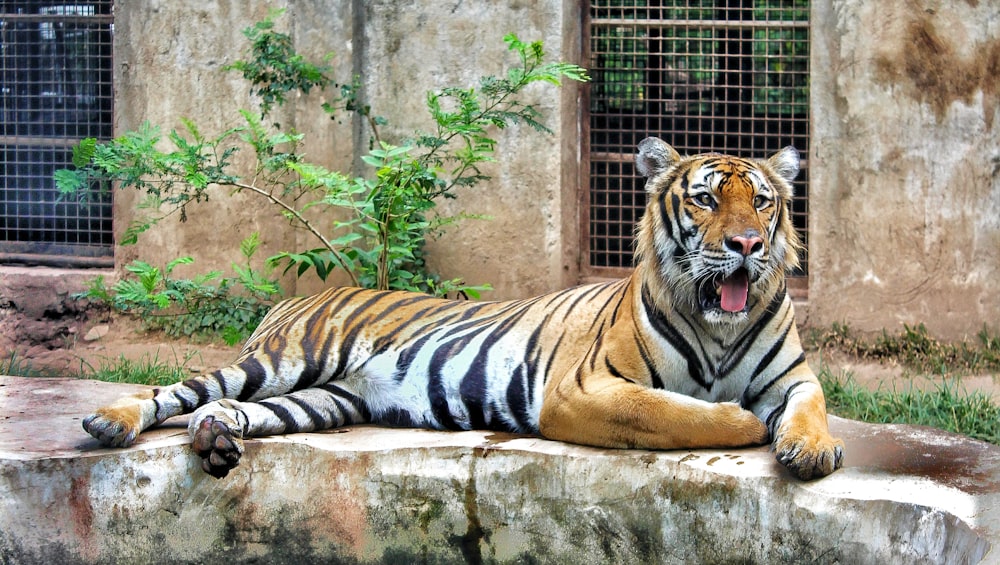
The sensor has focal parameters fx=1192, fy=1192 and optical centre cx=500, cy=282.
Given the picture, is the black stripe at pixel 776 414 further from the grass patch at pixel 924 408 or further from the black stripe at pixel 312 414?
the black stripe at pixel 312 414

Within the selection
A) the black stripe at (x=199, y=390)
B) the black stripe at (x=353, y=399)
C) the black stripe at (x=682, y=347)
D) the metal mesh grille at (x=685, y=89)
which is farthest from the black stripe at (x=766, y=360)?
the metal mesh grille at (x=685, y=89)

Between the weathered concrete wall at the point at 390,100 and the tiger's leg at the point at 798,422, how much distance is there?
2.52 m

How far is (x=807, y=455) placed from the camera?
3.10 m

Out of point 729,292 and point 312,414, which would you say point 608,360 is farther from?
point 312,414

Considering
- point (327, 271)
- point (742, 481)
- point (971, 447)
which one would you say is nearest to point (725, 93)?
point (327, 271)

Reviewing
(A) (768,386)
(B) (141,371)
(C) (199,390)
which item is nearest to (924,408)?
(A) (768,386)

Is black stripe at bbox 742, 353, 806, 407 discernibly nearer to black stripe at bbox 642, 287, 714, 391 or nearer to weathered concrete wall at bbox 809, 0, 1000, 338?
black stripe at bbox 642, 287, 714, 391

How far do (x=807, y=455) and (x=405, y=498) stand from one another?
1.19m

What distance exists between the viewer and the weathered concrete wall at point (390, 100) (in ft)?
19.9

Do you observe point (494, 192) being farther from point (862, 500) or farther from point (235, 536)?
point (862, 500)

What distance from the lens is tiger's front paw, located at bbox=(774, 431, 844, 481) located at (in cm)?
309

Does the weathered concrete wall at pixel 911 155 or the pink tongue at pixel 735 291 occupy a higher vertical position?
the weathered concrete wall at pixel 911 155

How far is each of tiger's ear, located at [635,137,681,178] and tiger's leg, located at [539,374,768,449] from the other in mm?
717

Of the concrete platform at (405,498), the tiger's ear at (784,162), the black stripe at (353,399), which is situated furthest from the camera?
the black stripe at (353,399)
